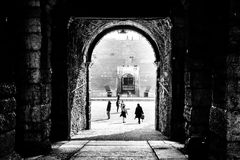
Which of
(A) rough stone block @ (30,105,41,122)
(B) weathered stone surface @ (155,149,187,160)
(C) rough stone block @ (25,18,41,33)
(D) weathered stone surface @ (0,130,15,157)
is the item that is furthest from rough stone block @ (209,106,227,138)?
(C) rough stone block @ (25,18,41,33)

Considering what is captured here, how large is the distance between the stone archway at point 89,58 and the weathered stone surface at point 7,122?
5219 millimetres

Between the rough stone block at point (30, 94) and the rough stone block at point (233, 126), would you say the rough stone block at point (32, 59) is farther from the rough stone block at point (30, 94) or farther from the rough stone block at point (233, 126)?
the rough stone block at point (233, 126)

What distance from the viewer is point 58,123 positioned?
8.98 meters

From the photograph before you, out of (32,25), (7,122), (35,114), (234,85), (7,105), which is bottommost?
(35,114)

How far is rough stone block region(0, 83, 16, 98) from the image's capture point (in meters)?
3.63

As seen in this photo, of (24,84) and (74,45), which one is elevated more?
(74,45)

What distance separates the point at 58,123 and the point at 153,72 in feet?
123

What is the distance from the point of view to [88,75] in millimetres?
13398

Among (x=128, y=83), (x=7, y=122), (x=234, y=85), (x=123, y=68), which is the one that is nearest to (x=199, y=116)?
(x=234, y=85)

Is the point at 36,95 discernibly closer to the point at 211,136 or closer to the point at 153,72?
the point at 211,136

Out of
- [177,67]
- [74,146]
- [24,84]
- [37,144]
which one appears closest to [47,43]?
[24,84]

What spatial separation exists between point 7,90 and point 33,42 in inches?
114

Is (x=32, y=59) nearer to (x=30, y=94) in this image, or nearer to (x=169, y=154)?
(x=30, y=94)

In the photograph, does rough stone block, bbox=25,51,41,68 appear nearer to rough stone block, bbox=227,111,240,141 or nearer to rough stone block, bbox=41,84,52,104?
rough stone block, bbox=41,84,52,104
